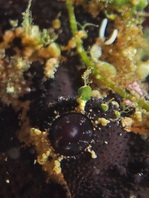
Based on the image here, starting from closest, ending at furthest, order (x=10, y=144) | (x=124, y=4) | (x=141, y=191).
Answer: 1. (x=141, y=191)
2. (x=10, y=144)
3. (x=124, y=4)

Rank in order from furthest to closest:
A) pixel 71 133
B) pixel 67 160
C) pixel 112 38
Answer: pixel 112 38 → pixel 67 160 → pixel 71 133

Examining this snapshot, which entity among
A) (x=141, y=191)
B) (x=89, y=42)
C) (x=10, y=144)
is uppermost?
(x=89, y=42)

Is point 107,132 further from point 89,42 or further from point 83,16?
point 83,16

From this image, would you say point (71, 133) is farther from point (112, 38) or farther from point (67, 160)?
point (112, 38)

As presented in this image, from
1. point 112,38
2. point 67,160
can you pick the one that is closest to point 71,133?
point 67,160

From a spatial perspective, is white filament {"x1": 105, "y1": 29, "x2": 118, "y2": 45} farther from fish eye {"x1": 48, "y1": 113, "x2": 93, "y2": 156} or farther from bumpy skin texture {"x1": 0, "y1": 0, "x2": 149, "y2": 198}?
fish eye {"x1": 48, "y1": 113, "x2": 93, "y2": 156}

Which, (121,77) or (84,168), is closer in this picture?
(84,168)

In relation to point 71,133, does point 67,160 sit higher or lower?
lower

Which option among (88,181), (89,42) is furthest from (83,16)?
(88,181)
